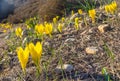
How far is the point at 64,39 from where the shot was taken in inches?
126

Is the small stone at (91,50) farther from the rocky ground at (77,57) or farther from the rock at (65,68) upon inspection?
the rock at (65,68)

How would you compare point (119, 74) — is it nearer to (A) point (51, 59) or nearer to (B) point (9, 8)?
(A) point (51, 59)

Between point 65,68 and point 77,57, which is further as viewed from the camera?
point 77,57

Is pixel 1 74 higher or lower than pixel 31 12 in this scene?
higher

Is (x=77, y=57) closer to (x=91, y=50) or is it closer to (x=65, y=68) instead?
(x=91, y=50)

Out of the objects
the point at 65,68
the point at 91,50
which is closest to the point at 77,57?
the point at 91,50

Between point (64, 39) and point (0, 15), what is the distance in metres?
15.0

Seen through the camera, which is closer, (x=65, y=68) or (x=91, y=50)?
(x=65, y=68)

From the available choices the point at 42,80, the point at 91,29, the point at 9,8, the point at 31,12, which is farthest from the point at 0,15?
the point at 42,80

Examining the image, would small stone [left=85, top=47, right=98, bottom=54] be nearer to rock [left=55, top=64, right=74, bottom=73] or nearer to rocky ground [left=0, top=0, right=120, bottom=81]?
rocky ground [left=0, top=0, right=120, bottom=81]

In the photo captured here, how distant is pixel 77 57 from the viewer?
2.48 m

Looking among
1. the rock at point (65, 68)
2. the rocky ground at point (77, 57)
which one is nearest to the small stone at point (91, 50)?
the rocky ground at point (77, 57)

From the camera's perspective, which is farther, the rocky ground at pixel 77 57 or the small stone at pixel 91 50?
the small stone at pixel 91 50

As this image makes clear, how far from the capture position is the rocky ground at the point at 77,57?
2.11 m
